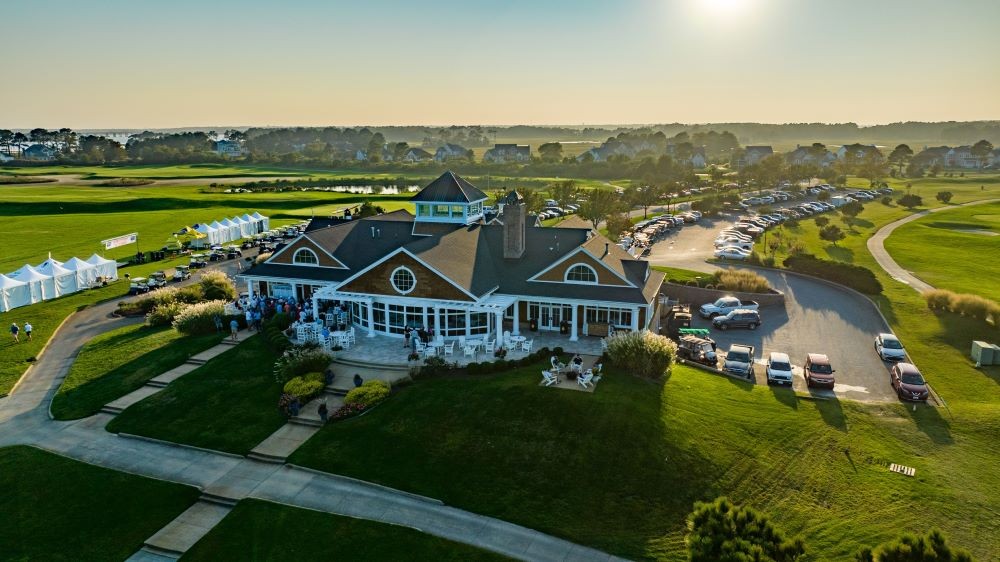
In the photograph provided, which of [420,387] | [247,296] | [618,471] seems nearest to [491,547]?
[618,471]

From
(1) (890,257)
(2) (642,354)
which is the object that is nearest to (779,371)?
(2) (642,354)

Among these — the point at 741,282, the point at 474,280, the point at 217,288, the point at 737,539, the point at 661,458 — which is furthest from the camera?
the point at 741,282

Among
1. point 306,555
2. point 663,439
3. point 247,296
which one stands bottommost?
point 306,555

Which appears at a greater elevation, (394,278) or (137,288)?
(394,278)

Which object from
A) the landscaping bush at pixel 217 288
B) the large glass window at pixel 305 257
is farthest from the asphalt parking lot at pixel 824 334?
the landscaping bush at pixel 217 288

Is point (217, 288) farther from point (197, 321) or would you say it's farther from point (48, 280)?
point (48, 280)

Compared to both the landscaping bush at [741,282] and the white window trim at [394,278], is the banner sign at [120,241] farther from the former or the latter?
the landscaping bush at [741,282]

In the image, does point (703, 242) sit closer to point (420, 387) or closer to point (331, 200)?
point (420, 387)
